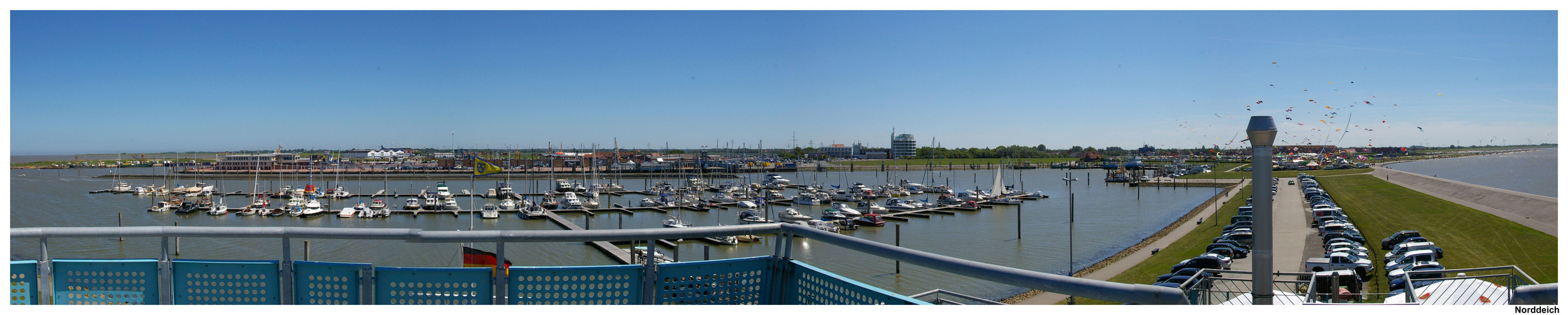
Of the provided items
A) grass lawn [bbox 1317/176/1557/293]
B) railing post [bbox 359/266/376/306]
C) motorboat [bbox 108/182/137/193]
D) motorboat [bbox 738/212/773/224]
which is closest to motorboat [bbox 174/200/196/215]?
motorboat [bbox 108/182/137/193]

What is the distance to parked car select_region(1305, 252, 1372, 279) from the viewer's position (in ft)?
54.8

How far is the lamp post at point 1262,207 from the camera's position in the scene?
2.61 m

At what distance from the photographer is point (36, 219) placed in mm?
36000

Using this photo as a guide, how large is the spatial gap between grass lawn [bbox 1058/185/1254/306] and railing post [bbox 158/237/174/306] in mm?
13238

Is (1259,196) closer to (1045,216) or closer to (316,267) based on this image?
(316,267)

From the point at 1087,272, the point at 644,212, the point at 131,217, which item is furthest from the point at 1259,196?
the point at 131,217

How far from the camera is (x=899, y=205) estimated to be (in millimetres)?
42000

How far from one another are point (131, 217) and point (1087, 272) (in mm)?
45766

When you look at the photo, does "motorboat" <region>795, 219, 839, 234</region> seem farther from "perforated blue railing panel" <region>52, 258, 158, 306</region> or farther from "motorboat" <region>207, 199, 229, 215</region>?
"motorboat" <region>207, 199, 229, 215</region>

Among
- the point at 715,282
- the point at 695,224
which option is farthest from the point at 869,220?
the point at 715,282

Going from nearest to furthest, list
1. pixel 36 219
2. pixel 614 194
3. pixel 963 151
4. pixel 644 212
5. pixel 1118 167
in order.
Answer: pixel 36 219 < pixel 644 212 < pixel 614 194 < pixel 1118 167 < pixel 963 151

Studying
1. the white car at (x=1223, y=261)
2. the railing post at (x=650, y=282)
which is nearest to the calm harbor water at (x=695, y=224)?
the white car at (x=1223, y=261)

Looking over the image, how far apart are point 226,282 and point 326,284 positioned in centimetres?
38
